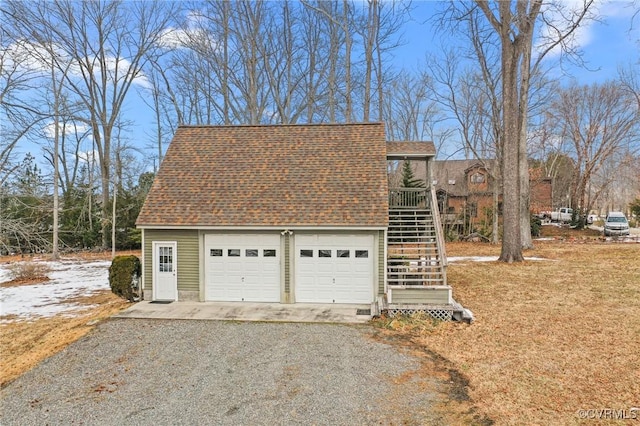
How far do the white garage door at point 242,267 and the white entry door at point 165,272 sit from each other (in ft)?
3.17

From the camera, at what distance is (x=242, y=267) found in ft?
38.1

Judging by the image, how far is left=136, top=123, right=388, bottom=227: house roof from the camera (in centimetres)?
1134

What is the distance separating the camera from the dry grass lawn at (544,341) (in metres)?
5.51

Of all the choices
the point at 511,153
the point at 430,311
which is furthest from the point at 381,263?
the point at 511,153

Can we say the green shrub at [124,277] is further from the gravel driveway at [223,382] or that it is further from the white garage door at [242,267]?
the gravel driveway at [223,382]

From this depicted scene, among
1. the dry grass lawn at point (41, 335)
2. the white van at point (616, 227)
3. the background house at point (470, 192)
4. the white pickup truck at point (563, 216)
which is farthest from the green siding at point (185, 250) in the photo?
the white pickup truck at point (563, 216)

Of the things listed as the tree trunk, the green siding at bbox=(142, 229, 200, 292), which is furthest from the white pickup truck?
the green siding at bbox=(142, 229, 200, 292)

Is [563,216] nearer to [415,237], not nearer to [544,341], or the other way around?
[415,237]

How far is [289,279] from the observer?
37.4 feet

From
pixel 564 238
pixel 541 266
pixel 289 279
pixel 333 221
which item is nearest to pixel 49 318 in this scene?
pixel 289 279

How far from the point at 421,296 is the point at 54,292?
1310 centimetres

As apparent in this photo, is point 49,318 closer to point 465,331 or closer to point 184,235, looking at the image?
point 184,235

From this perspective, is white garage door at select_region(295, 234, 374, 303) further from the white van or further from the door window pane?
the white van

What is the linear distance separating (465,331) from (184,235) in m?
8.11
